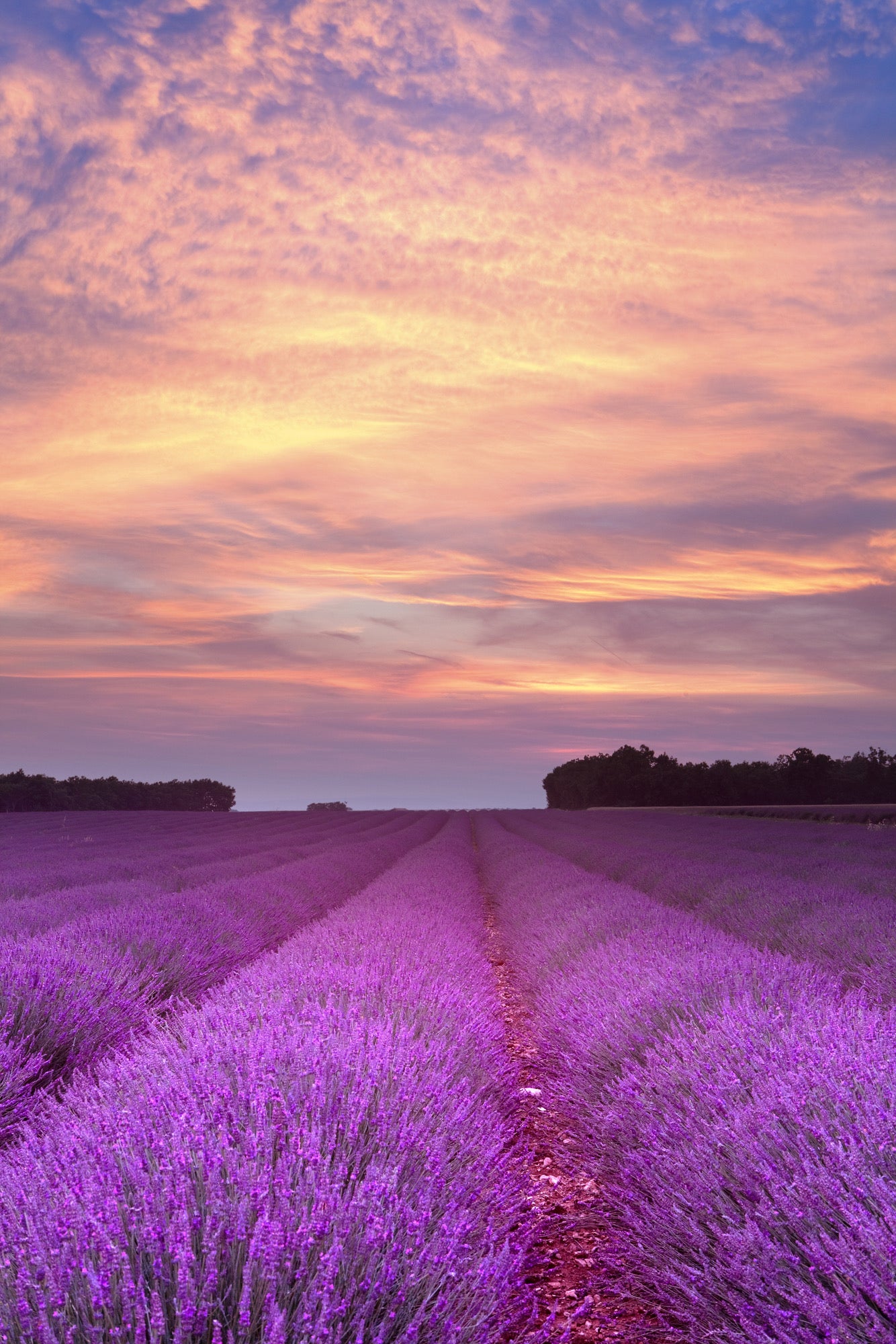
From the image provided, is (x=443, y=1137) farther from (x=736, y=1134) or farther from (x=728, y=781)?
(x=728, y=781)

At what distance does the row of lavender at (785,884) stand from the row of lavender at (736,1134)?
1095 mm

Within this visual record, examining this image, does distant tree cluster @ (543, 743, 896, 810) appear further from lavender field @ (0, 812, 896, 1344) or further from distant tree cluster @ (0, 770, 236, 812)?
lavender field @ (0, 812, 896, 1344)

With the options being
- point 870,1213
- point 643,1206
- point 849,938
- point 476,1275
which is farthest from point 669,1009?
point 849,938

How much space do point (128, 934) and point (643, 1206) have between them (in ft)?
13.3

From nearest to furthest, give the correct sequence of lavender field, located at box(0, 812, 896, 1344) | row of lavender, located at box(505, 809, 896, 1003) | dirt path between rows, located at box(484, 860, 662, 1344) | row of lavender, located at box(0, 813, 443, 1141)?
lavender field, located at box(0, 812, 896, 1344) < dirt path between rows, located at box(484, 860, 662, 1344) < row of lavender, located at box(0, 813, 443, 1141) < row of lavender, located at box(505, 809, 896, 1003)

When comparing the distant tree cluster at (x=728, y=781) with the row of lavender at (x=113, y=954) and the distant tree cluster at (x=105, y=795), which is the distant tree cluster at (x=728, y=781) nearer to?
the distant tree cluster at (x=105, y=795)

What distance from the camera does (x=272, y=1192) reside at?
173cm

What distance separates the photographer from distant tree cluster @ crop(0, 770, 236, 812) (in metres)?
49.6

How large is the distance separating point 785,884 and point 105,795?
2192 inches

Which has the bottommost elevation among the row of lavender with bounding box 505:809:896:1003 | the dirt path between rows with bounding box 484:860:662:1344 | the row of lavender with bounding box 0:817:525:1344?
the dirt path between rows with bounding box 484:860:662:1344

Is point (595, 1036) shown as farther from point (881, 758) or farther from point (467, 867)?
point (881, 758)

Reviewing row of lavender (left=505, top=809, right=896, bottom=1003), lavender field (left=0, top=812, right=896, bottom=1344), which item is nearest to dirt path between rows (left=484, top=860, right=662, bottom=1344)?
lavender field (left=0, top=812, right=896, bottom=1344)

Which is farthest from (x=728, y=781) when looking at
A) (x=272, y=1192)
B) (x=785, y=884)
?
(x=272, y=1192)

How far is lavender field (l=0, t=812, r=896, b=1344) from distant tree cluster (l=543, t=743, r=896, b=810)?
5397cm
